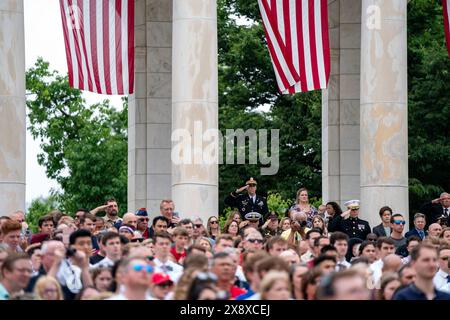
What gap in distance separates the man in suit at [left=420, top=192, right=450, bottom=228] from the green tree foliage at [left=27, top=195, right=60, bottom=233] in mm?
72831

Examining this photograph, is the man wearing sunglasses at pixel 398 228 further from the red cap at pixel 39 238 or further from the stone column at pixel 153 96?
the stone column at pixel 153 96

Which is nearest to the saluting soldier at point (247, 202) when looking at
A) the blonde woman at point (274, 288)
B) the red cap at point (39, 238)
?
the red cap at point (39, 238)

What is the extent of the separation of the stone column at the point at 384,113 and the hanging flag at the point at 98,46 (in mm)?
8667

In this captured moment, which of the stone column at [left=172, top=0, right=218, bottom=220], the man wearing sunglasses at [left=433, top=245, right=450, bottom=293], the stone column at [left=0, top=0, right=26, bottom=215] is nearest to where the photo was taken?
the man wearing sunglasses at [left=433, top=245, right=450, bottom=293]

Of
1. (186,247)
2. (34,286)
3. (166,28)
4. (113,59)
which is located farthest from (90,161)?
(34,286)

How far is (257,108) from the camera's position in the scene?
104625mm

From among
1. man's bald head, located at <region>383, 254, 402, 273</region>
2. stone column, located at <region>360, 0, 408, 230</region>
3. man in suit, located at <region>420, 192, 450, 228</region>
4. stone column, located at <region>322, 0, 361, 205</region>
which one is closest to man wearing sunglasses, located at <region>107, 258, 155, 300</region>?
man's bald head, located at <region>383, 254, 402, 273</region>

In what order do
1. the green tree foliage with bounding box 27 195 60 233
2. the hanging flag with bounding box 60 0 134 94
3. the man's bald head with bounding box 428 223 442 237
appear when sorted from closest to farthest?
the man's bald head with bounding box 428 223 442 237
the hanging flag with bounding box 60 0 134 94
the green tree foliage with bounding box 27 195 60 233

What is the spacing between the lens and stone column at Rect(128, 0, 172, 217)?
6266 cm

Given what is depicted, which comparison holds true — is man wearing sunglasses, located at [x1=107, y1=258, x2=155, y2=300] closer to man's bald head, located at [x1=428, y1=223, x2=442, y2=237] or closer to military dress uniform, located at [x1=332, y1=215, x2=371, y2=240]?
man's bald head, located at [x1=428, y1=223, x2=442, y2=237]
